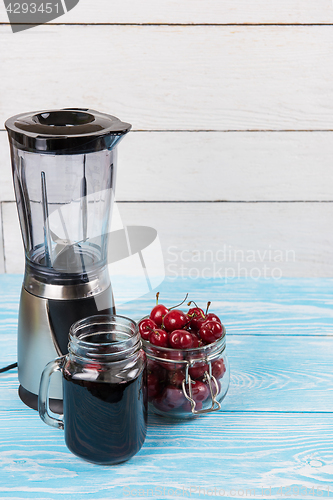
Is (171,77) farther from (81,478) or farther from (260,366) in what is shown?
(81,478)

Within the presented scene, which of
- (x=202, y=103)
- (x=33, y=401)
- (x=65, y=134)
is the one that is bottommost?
(x=33, y=401)

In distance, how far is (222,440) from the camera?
2.17 feet

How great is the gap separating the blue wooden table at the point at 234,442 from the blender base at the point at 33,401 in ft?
0.04

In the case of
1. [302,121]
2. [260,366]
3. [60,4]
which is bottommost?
[260,366]

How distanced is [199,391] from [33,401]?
9.1 inches

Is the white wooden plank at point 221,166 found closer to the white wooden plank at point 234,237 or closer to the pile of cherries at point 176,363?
the white wooden plank at point 234,237

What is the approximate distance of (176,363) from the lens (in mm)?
668

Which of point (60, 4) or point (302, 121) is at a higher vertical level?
point (60, 4)

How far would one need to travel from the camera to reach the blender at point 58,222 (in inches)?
25.4

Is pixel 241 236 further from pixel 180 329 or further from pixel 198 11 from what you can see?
pixel 180 329

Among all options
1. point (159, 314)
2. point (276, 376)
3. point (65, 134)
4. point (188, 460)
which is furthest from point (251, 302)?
point (65, 134)

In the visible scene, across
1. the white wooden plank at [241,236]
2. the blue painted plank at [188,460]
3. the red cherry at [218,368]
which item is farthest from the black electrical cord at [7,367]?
the white wooden plank at [241,236]

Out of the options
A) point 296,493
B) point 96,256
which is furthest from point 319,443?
point 96,256

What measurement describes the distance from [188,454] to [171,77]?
855mm
